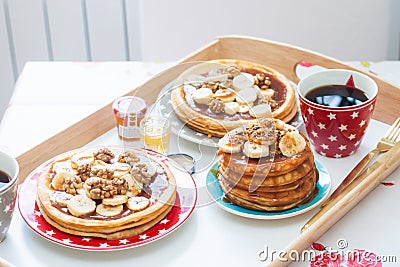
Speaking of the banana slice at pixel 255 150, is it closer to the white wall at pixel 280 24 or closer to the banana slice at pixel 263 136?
the banana slice at pixel 263 136

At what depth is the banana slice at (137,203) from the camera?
1012 mm

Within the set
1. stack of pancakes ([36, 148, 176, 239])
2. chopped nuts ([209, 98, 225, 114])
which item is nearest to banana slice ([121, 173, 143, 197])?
stack of pancakes ([36, 148, 176, 239])

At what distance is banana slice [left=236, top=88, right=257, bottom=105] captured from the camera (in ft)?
3.95

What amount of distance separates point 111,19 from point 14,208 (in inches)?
49.7

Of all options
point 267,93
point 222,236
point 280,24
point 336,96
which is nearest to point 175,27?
point 280,24

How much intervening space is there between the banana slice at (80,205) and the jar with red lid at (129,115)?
181mm

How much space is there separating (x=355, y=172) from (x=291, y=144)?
0.14 meters

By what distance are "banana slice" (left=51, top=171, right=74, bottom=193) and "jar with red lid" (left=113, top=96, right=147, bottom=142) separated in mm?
143

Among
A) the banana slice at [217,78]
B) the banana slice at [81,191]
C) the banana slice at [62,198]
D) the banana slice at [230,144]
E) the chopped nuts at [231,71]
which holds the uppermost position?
the chopped nuts at [231,71]

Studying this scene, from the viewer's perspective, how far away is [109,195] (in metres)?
1.02

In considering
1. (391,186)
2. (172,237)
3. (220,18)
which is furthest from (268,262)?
(220,18)

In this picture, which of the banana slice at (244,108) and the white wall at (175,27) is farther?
the white wall at (175,27)

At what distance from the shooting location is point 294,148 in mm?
1066

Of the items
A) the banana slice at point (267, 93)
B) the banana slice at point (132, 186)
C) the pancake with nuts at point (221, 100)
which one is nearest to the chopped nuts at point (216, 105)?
the pancake with nuts at point (221, 100)
